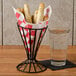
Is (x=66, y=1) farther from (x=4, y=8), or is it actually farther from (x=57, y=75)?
(x=57, y=75)

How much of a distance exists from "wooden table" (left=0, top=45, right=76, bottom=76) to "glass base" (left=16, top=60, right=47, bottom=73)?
0.08ft

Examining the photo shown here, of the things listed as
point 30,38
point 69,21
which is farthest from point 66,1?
point 30,38

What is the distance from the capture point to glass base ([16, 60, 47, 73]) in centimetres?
107

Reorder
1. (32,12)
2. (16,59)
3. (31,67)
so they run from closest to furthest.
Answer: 1. (31,67)
2. (16,59)
3. (32,12)

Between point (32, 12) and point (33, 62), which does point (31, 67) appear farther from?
point (32, 12)

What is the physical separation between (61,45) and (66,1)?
2.12 feet

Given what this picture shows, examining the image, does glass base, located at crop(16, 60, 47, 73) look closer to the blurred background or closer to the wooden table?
the wooden table

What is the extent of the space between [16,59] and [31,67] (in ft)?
0.58

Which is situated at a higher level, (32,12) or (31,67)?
(32,12)

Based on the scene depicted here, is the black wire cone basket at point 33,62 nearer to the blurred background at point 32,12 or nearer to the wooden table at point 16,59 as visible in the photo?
the wooden table at point 16,59

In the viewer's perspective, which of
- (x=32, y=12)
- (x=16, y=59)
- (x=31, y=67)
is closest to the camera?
(x=31, y=67)

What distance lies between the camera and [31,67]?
111 centimetres

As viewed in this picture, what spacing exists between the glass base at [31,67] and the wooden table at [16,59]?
3cm

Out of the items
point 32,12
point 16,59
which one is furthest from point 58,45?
point 32,12
